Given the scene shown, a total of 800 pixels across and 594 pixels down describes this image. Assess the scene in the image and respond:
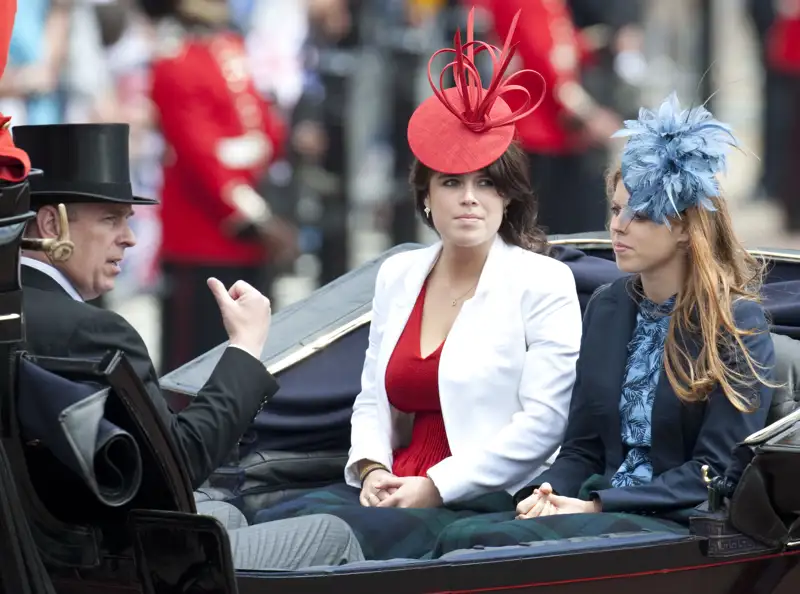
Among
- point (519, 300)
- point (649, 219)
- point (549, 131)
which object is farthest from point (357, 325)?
point (549, 131)

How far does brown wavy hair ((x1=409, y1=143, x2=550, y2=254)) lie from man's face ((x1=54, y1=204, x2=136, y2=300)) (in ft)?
2.62

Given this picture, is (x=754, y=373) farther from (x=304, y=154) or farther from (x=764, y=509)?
(x=304, y=154)

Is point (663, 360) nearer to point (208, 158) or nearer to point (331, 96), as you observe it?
point (208, 158)

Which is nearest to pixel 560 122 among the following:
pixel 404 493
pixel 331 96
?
pixel 331 96

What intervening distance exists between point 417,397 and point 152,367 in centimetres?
83

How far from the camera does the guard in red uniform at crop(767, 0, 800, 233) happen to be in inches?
444

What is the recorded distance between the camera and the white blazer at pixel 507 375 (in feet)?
Result: 13.8

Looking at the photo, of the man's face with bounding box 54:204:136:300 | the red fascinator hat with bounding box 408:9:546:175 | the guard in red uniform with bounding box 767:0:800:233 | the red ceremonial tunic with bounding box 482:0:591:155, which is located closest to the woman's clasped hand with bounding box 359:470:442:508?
the red fascinator hat with bounding box 408:9:546:175

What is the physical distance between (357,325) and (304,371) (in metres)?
0.18

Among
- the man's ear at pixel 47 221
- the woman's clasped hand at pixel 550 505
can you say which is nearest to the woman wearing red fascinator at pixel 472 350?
the woman's clasped hand at pixel 550 505

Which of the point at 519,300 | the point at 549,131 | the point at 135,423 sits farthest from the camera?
the point at 549,131

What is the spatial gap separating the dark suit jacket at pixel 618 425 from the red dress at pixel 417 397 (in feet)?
0.88

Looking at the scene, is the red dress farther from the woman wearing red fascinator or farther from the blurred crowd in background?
the blurred crowd in background

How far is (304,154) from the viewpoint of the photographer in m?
8.95
